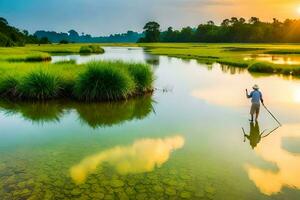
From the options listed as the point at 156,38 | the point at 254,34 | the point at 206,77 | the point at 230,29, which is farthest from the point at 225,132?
the point at 156,38

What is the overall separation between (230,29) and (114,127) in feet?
402

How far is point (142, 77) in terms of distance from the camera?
23.3m

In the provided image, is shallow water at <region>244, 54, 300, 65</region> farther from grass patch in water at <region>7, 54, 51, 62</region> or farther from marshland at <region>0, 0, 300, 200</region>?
grass patch in water at <region>7, 54, 51, 62</region>

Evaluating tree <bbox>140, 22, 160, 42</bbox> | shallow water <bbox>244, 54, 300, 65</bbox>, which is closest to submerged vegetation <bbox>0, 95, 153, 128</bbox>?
shallow water <bbox>244, 54, 300, 65</bbox>

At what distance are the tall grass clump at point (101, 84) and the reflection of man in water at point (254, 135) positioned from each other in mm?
7971

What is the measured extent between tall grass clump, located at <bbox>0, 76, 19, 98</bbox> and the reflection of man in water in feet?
43.1

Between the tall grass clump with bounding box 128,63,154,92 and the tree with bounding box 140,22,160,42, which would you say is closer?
the tall grass clump with bounding box 128,63,154,92

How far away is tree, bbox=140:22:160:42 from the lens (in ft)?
518

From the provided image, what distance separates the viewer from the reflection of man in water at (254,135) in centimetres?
1276

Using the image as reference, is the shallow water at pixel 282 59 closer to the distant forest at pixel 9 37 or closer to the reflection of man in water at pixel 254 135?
the reflection of man in water at pixel 254 135

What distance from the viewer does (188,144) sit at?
40.3ft

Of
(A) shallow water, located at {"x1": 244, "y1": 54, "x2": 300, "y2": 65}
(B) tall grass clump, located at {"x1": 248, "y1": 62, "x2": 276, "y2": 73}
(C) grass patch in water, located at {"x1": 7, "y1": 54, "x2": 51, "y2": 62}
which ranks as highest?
(C) grass patch in water, located at {"x1": 7, "y1": 54, "x2": 51, "y2": 62}

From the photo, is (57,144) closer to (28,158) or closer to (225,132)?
(28,158)

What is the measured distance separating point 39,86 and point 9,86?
7.67 feet
